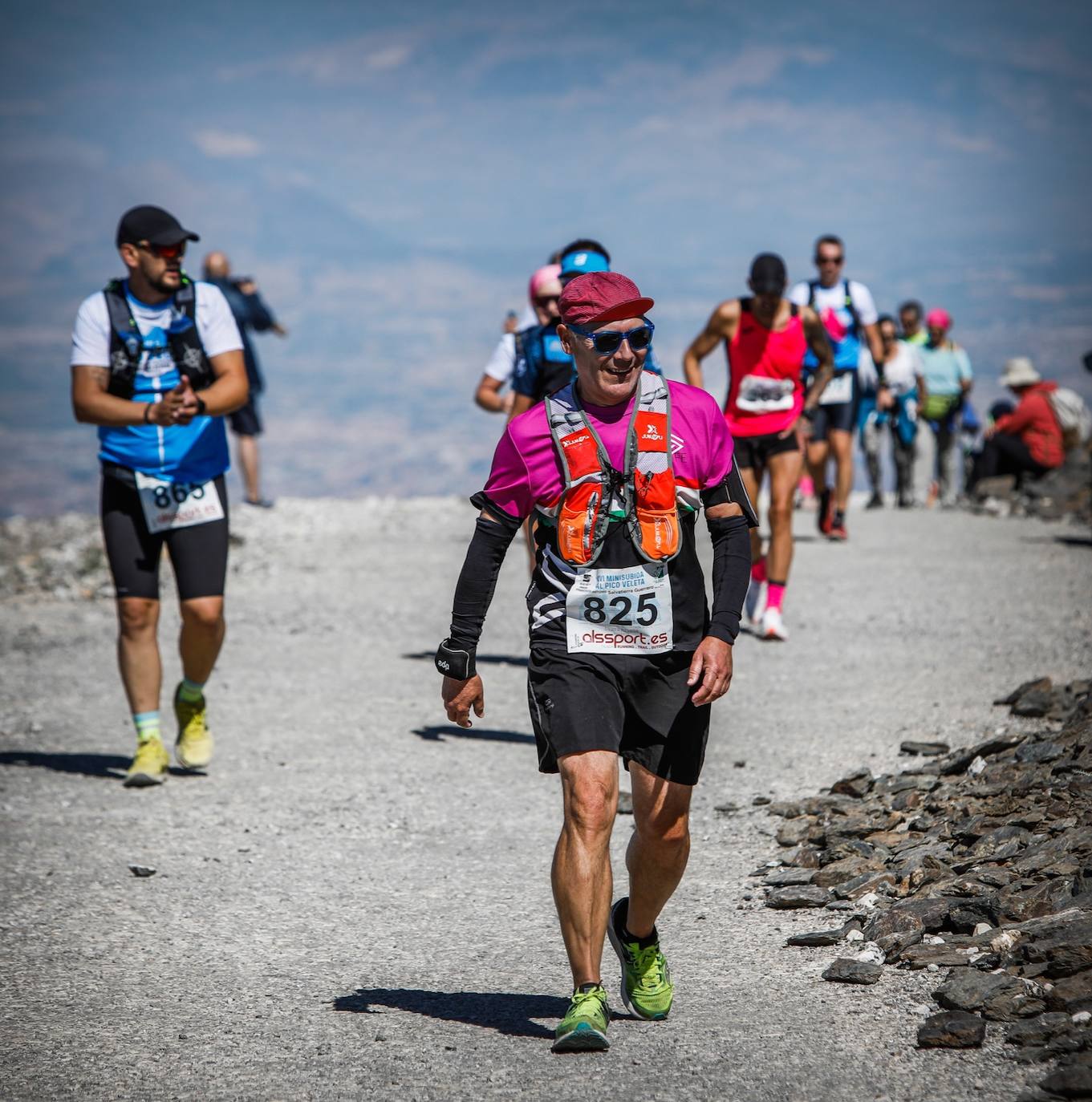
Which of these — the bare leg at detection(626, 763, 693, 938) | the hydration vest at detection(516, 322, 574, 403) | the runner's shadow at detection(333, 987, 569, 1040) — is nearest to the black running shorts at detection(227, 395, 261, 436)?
the hydration vest at detection(516, 322, 574, 403)

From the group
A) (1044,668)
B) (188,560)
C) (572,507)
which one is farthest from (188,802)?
(1044,668)

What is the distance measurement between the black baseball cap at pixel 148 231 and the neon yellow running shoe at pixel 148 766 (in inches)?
93.3

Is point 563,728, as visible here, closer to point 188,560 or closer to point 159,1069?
point 159,1069

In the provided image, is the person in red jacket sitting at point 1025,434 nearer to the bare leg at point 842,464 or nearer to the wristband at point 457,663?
the bare leg at point 842,464

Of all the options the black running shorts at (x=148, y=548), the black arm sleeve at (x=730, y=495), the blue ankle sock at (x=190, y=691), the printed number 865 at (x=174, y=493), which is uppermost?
the black arm sleeve at (x=730, y=495)

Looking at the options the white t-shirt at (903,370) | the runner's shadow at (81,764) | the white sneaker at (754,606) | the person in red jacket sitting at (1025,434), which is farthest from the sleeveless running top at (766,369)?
the person in red jacket sitting at (1025,434)

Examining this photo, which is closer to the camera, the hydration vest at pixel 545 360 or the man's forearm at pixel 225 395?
the man's forearm at pixel 225 395

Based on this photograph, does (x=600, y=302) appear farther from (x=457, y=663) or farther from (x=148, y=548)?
(x=148, y=548)

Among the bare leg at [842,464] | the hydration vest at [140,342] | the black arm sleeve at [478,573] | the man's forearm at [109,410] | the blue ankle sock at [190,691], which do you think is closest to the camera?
the black arm sleeve at [478,573]

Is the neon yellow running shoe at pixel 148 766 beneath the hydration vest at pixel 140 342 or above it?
beneath

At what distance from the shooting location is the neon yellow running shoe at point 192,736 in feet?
25.0

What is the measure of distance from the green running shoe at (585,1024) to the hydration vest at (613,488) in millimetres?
1168

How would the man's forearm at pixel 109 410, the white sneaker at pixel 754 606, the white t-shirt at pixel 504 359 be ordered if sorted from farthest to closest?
the white sneaker at pixel 754 606, the white t-shirt at pixel 504 359, the man's forearm at pixel 109 410

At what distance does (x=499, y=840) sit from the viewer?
6535 mm
